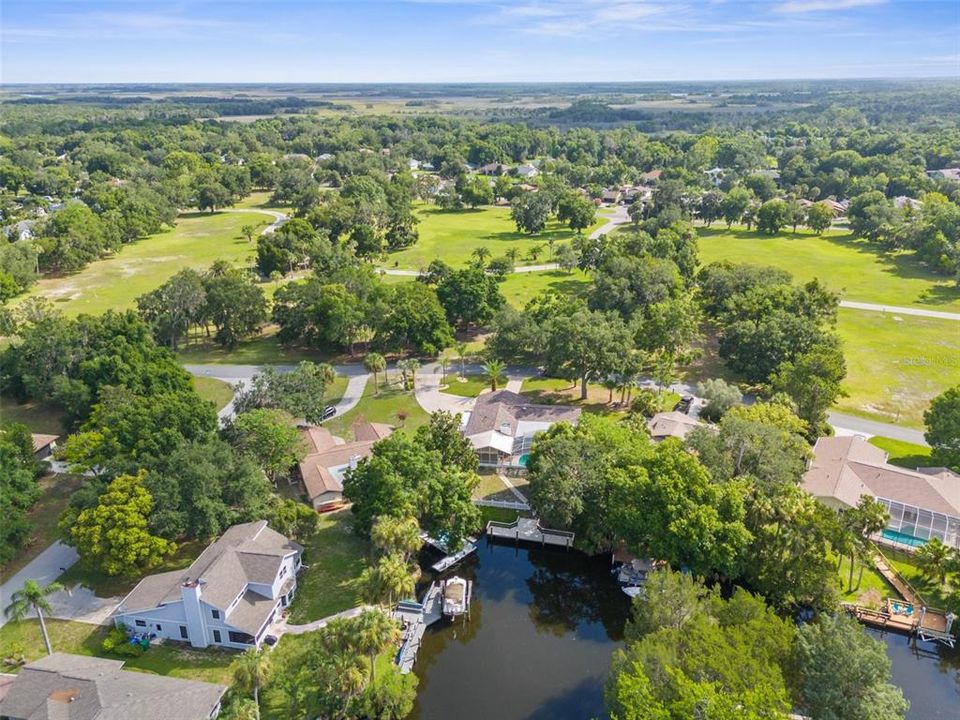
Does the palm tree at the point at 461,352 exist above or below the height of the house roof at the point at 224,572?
below

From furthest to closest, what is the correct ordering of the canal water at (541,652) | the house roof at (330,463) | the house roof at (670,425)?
the house roof at (670,425)
the house roof at (330,463)
the canal water at (541,652)

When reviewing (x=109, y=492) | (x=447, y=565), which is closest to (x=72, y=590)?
(x=109, y=492)

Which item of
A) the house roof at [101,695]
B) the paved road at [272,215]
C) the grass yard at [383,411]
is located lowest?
the grass yard at [383,411]

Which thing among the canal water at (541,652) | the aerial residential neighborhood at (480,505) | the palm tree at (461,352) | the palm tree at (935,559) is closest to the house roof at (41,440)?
the aerial residential neighborhood at (480,505)

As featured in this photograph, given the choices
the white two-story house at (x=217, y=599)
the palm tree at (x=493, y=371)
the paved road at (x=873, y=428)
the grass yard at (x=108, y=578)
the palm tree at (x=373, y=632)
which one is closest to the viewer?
the palm tree at (x=373, y=632)

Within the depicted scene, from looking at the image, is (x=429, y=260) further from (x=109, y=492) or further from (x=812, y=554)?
(x=812, y=554)

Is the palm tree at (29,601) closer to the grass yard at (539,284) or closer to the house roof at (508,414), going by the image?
the house roof at (508,414)

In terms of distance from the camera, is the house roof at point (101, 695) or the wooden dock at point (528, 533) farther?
the wooden dock at point (528, 533)

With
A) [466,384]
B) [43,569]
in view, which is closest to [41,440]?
[43,569]

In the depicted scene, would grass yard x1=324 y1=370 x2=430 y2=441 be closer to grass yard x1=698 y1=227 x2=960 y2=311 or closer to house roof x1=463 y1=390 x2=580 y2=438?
house roof x1=463 y1=390 x2=580 y2=438
